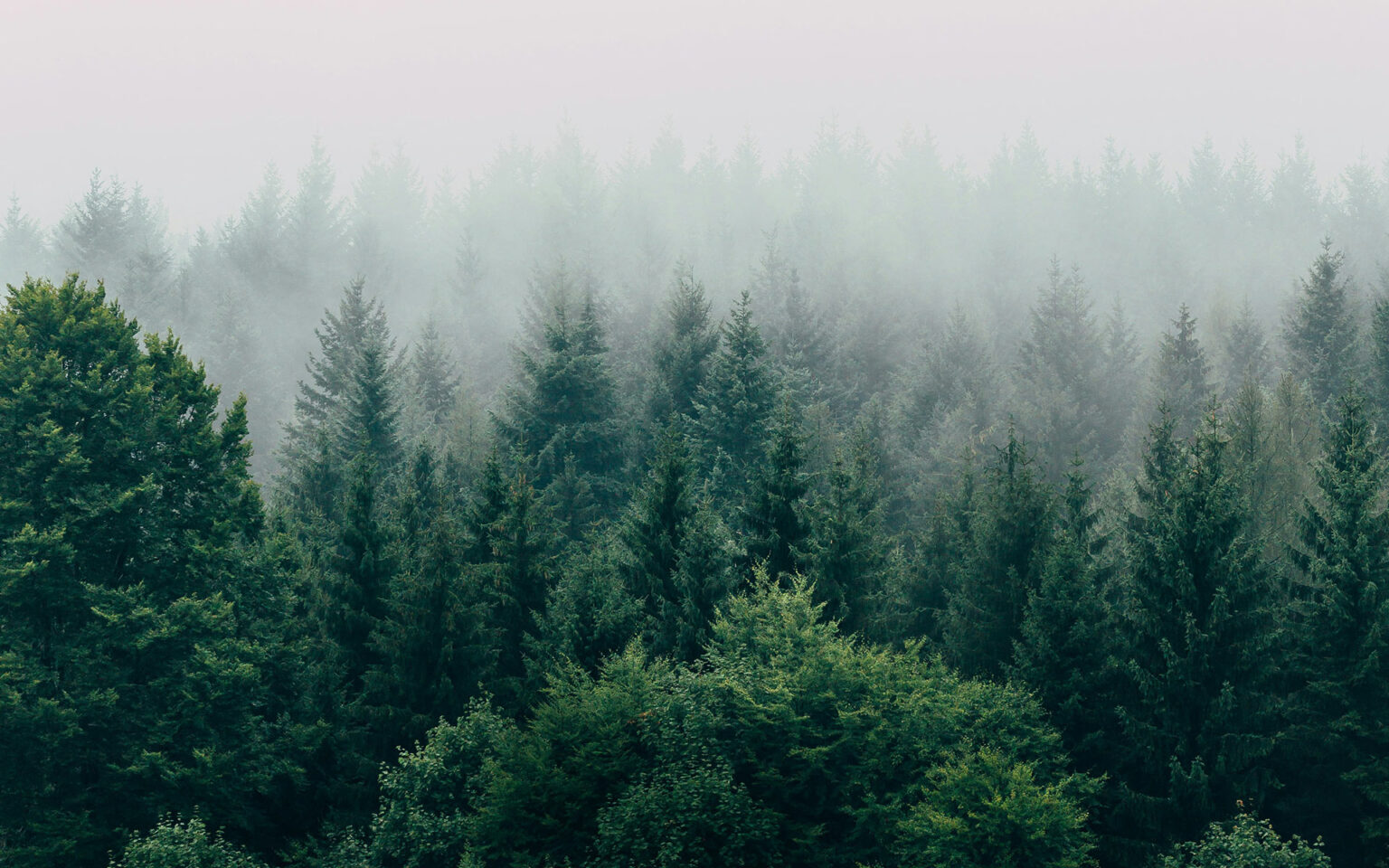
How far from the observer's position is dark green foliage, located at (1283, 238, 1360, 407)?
5781 cm

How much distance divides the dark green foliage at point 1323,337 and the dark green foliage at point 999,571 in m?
30.3

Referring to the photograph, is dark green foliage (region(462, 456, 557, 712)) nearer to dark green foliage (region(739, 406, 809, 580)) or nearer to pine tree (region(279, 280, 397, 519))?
dark green foliage (region(739, 406, 809, 580))

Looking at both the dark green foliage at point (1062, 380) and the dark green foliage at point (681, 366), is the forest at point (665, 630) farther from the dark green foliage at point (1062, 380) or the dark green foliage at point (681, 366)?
the dark green foliage at point (1062, 380)

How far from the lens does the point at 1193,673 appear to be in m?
31.4

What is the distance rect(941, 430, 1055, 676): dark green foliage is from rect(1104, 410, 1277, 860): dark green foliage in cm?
342

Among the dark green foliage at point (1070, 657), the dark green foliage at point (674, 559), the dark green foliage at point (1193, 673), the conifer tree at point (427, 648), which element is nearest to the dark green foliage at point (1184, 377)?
the dark green foliage at point (1193, 673)

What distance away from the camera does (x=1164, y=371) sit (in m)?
59.2

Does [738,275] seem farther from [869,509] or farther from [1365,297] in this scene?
[869,509]

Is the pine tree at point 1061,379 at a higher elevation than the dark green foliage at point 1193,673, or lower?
higher

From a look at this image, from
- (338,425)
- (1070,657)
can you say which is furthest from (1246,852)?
(338,425)

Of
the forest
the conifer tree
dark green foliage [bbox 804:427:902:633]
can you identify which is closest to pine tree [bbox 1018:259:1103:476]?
the forest

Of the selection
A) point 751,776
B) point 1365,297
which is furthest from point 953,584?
point 1365,297

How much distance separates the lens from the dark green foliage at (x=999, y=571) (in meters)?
35.4

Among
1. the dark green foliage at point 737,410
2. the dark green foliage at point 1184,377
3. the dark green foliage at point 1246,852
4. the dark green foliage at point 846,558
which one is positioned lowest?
the dark green foliage at point 1246,852
